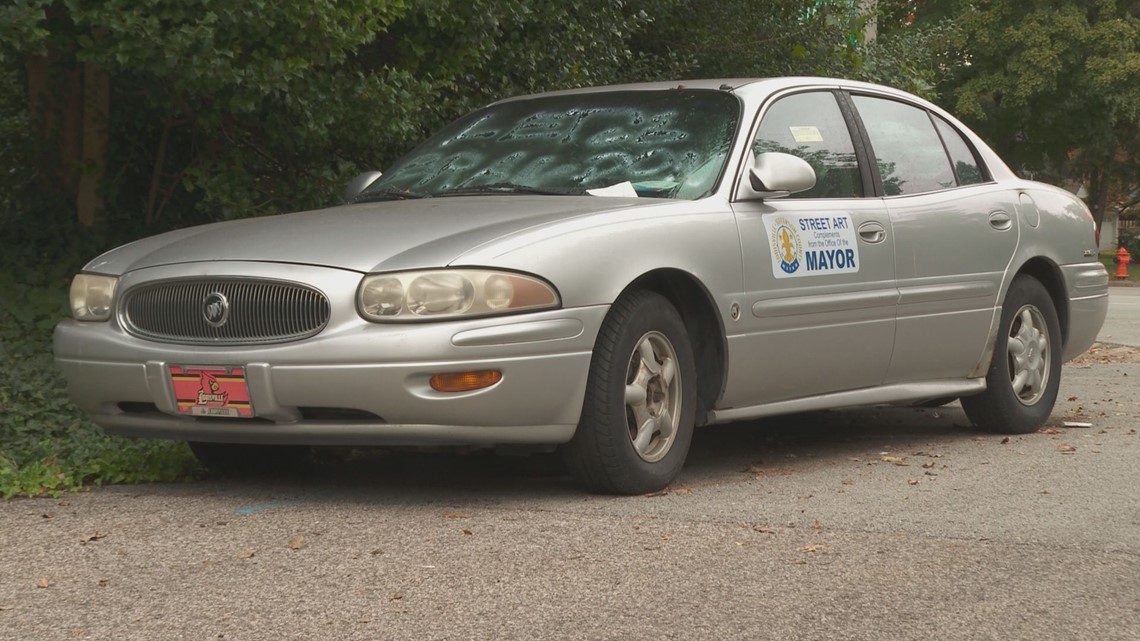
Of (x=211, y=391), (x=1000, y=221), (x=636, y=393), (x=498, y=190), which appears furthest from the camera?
(x=1000, y=221)

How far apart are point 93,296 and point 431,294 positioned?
1367mm

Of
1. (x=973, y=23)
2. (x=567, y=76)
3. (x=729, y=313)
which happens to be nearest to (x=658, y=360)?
(x=729, y=313)

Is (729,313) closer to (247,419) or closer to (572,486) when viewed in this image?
(572,486)

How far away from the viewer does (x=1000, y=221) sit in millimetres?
7793

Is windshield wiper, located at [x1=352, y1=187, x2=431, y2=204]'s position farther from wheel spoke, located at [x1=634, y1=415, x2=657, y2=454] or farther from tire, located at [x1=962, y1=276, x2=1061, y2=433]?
tire, located at [x1=962, y1=276, x2=1061, y2=433]

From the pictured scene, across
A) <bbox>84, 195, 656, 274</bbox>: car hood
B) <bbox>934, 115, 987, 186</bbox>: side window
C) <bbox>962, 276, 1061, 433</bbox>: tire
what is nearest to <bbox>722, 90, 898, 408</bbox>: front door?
<bbox>84, 195, 656, 274</bbox>: car hood

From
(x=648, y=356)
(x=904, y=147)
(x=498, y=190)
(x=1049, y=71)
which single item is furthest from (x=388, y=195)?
(x=1049, y=71)

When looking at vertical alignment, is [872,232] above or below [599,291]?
below

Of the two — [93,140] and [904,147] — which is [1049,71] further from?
[904,147]

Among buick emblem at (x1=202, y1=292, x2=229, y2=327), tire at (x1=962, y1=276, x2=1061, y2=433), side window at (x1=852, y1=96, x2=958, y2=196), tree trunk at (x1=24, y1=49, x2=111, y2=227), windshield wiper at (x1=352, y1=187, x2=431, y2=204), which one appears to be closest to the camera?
buick emblem at (x1=202, y1=292, x2=229, y2=327)

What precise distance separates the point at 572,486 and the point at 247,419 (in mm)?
1167

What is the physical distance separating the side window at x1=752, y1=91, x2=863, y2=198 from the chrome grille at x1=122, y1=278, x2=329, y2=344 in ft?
6.86

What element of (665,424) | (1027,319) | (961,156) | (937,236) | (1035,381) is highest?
(961,156)

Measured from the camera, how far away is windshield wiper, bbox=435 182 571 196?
634 cm
